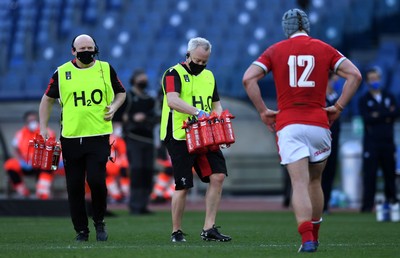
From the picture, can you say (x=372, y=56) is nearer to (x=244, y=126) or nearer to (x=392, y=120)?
(x=244, y=126)

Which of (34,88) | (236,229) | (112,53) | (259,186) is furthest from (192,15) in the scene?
(236,229)

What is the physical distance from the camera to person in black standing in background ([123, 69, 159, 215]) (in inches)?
662

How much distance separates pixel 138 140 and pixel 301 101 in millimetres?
8640

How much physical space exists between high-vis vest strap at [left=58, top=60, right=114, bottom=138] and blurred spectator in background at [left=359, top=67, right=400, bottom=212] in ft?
23.8

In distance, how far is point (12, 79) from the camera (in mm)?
26875

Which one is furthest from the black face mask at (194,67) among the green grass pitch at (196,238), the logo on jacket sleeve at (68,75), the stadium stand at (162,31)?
the stadium stand at (162,31)

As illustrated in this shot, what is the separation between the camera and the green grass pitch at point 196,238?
8633mm

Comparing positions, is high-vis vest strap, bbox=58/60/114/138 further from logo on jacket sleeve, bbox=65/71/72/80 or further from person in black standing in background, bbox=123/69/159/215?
person in black standing in background, bbox=123/69/159/215

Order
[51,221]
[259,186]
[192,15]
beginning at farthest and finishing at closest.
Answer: [192,15]
[259,186]
[51,221]

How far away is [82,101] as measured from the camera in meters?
10.2

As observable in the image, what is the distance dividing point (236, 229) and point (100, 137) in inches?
114

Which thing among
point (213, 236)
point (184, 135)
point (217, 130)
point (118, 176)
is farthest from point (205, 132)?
point (118, 176)

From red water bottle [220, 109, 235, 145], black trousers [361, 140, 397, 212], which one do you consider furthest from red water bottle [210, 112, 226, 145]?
black trousers [361, 140, 397, 212]

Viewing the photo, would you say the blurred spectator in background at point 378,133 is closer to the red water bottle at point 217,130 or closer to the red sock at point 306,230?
the red water bottle at point 217,130
